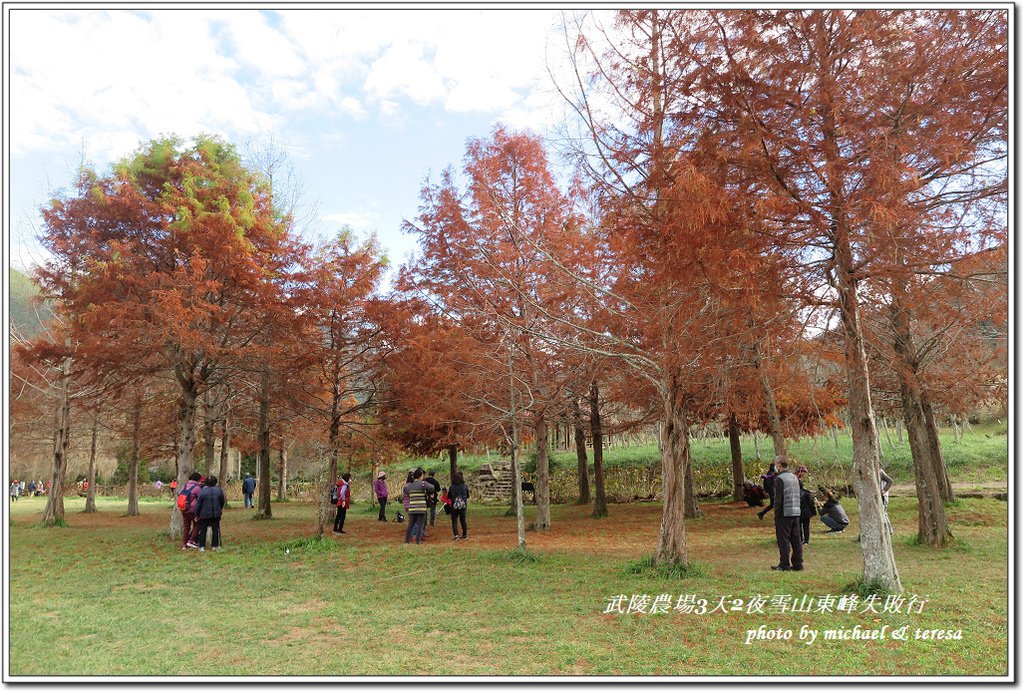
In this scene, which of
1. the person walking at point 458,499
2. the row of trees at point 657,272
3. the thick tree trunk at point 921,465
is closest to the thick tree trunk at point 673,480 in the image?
the row of trees at point 657,272

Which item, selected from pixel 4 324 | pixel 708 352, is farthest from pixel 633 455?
pixel 4 324

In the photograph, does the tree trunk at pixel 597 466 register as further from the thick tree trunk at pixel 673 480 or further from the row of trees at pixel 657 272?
the thick tree trunk at pixel 673 480

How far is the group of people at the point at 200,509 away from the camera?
12.9 m

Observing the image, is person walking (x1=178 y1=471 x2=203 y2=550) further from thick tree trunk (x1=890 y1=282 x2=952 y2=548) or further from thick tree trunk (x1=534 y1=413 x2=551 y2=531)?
thick tree trunk (x1=890 y1=282 x2=952 y2=548)

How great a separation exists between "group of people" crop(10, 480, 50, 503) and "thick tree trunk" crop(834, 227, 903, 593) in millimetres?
44217

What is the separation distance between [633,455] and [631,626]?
22.1 metres

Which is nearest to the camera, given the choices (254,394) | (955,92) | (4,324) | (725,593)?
(4,324)

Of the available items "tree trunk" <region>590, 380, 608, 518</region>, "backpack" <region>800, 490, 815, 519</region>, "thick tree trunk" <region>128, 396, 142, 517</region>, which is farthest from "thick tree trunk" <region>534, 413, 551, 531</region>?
"thick tree trunk" <region>128, 396, 142, 517</region>

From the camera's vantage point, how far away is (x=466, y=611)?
7148mm

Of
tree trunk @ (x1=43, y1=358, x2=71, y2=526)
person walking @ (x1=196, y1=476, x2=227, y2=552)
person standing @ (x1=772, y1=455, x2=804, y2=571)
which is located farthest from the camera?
tree trunk @ (x1=43, y1=358, x2=71, y2=526)

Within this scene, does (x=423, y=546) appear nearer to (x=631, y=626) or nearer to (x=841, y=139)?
(x=631, y=626)

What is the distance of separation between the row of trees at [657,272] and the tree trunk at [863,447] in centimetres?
3

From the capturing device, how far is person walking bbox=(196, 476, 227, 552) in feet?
42.2

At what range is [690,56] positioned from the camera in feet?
21.5
